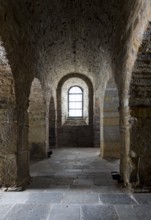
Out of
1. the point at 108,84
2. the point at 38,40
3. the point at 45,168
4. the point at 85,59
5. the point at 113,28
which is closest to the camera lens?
the point at 113,28

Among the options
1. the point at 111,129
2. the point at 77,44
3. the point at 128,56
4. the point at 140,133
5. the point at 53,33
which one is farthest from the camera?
the point at 111,129

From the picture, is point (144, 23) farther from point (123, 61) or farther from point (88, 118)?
point (88, 118)

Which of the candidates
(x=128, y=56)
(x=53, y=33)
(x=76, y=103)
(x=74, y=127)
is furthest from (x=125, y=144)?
(x=76, y=103)

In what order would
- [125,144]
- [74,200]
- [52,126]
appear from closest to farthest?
[74,200] < [125,144] < [52,126]

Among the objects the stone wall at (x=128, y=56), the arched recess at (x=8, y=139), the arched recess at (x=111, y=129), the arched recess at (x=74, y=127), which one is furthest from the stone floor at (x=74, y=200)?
the arched recess at (x=74, y=127)

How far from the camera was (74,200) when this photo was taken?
316cm

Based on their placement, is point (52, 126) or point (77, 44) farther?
point (52, 126)

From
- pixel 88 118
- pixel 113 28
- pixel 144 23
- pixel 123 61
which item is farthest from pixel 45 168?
pixel 88 118

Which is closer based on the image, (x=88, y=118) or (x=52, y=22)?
(x=52, y=22)

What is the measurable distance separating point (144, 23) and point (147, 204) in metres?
2.31

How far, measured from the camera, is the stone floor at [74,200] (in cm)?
266

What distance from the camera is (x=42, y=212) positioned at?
2.74 m

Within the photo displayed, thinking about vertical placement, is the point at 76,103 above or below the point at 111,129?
above

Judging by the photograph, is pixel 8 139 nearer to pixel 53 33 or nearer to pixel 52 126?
pixel 53 33
